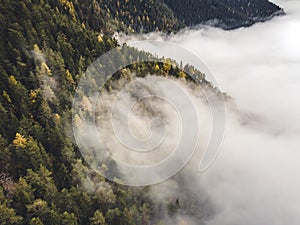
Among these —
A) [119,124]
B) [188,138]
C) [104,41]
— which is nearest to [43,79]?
[119,124]

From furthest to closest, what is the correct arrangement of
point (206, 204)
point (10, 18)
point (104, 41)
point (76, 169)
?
1. point (206, 204)
2. point (104, 41)
3. point (10, 18)
4. point (76, 169)

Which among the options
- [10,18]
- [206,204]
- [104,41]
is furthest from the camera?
[206,204]

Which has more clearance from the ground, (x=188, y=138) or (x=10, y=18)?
(x=188, y=138)

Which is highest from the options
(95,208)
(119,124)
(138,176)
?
(119,124)

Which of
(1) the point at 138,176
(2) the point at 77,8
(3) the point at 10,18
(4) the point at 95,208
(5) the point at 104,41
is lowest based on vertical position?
(4) the point at 95,208

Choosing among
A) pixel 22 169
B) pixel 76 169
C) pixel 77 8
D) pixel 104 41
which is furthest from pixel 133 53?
pixel 22 169

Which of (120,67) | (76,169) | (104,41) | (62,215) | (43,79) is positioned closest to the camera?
(62,215)

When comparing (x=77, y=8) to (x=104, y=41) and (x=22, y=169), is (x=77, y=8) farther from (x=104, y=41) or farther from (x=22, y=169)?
(x=22, y=169)

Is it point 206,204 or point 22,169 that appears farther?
point 206,204

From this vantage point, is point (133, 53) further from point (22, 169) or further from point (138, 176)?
point (22, 169)
